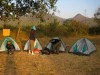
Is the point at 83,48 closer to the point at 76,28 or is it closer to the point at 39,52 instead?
the point at 39,52

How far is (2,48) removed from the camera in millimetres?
21766

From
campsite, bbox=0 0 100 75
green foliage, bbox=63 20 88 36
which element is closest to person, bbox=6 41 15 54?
campsite, bbox=0 0 100 75

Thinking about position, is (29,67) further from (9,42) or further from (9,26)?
(9,26)

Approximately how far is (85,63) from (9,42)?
693cm

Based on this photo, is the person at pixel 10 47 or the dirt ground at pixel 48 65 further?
the person at pixel 10 47

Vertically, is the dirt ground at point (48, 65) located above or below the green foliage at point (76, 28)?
above

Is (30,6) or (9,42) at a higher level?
(30,6)

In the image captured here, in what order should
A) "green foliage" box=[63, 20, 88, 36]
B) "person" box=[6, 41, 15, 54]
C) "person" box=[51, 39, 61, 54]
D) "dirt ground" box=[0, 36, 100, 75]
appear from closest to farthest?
"dirt ground" box=[0, 36, 100, 75] → "person" box=[6, 41, 15, 54] → "person" box=[51, 39, 61, 54] → "green foliage" box=[63, 20, 88, 36]

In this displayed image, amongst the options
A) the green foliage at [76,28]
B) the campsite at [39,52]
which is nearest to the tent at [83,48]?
the campsite at [39,52]

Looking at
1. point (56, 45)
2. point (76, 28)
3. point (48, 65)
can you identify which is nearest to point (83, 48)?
point (56, 45)

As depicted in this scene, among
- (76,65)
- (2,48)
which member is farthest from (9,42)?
(76,65)

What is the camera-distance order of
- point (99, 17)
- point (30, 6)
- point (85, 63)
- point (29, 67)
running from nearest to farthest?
1. point (29, 67)
2. point (85, 63)
3. point (30, 6)
4. point (99, 17)

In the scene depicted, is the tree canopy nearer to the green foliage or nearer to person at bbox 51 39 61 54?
person at bbox 51 39 61 54

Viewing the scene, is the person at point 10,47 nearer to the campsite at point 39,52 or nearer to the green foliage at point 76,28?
the campsite at point 39,52
